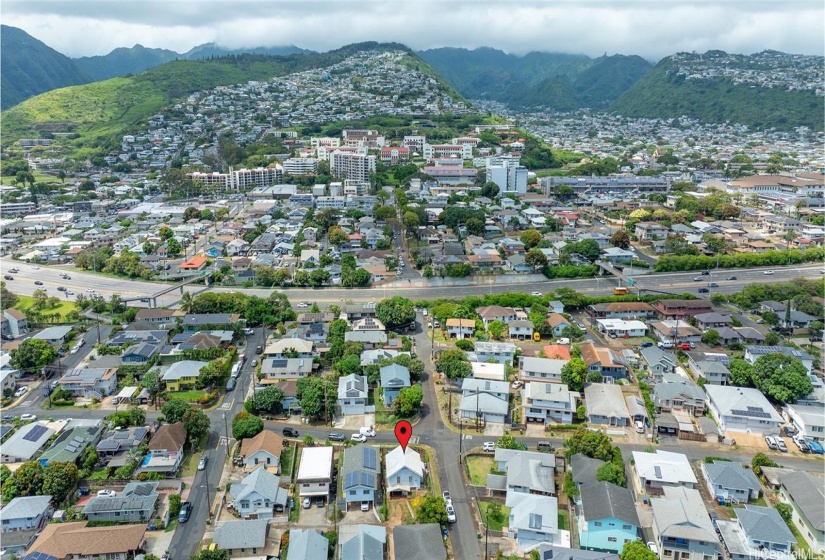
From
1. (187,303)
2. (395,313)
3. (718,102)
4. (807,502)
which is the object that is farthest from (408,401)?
(718,102)

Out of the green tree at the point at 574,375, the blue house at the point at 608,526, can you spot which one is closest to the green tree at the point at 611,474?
the blue house at the point at 608,526

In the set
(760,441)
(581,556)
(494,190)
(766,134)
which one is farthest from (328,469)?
(766,134)

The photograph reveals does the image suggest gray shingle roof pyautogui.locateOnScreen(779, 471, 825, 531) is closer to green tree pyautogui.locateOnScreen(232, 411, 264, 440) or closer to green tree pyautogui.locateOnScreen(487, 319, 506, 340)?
green tree pyautogui.locateOnScreen(487, 319, 506, 340)

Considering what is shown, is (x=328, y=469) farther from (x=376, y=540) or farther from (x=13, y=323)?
(x=13, y=323)

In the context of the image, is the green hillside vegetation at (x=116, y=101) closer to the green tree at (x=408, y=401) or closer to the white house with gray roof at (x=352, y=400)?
the white house with gray roof at (x=352, y=400)

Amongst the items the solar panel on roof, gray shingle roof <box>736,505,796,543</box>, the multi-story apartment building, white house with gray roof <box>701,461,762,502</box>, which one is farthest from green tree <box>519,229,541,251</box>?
the solar panel on roof

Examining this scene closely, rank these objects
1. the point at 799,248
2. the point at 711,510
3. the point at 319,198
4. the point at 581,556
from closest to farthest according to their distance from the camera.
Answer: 1. the point at 581,556
2. the point at 711,510
3. the point at 799,248
4. the point at 319,198
